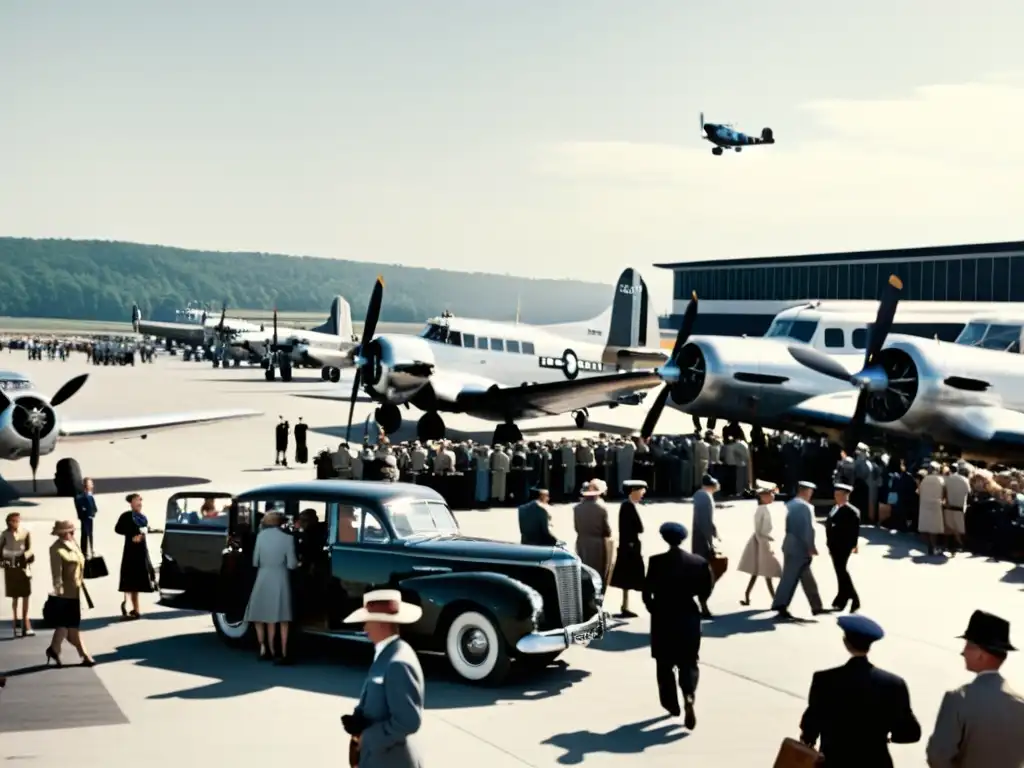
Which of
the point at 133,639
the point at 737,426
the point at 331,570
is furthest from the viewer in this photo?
the point at 737,426

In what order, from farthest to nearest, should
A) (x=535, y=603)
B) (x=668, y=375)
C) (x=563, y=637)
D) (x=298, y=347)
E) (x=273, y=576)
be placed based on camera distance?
(x=298, y=347), (x=668, y=375), (x=273, y=576), (x=563, y=637), (x=535, y=603)

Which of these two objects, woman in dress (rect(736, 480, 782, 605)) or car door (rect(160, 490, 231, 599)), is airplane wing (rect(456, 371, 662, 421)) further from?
car door (rect(160, 490, 231, 599))

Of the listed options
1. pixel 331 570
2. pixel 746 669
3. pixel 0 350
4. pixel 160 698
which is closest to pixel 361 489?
pixel 331 570

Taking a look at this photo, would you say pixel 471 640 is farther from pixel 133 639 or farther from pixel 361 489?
pixel 133 639

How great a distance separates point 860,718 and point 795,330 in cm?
2836

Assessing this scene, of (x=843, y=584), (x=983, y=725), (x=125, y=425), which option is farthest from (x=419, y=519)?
(x=125, y=425)

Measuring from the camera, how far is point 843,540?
14719 millimetres

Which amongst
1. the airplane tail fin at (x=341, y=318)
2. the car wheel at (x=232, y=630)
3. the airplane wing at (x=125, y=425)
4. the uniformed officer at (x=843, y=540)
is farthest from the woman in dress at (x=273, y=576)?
the airplane tail fin at (x=341, y=318)

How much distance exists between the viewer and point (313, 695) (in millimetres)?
11234

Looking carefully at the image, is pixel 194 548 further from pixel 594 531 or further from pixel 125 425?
pixel 125 425

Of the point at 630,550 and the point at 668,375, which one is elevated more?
the point at 668,375

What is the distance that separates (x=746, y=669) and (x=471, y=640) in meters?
2.92

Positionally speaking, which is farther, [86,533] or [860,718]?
[86,533]

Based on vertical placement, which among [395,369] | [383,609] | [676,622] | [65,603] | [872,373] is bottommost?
[65,603]
